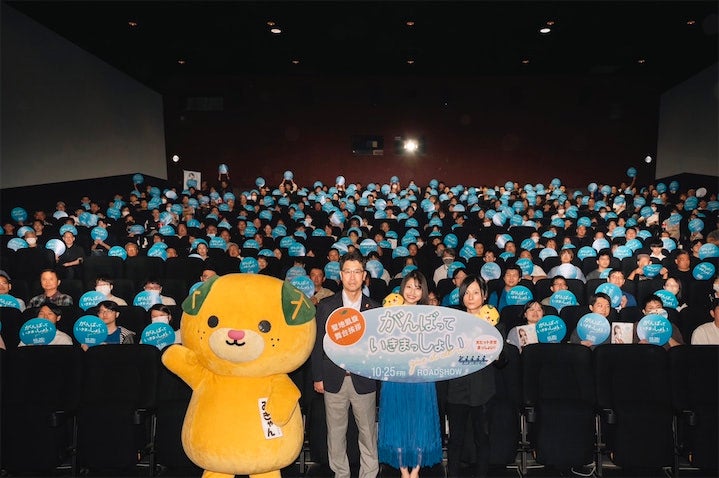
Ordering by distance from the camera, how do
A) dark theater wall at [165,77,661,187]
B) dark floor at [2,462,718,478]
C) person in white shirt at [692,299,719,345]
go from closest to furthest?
dark floor at [2,462,718,478]
person in white shirt at [692,299,719,345]
dark theater wall at [165,77,661,187]

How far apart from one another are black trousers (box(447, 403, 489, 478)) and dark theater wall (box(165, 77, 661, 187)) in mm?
15205

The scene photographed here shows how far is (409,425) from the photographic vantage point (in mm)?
3545

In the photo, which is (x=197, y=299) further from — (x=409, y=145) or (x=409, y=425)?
(x=409, y=145)

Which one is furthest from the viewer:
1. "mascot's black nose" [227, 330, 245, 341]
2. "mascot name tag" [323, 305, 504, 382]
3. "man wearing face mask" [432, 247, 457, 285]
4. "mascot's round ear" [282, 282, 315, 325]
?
"man wearing face mask" [432, 247, 457, 285]

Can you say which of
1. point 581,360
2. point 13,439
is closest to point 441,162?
point 581,360

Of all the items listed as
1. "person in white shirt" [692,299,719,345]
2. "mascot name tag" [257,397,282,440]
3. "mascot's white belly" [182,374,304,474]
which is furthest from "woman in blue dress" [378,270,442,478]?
"person in white shirt" [692,299,719,345]

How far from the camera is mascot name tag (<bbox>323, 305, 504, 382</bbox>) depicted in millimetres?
3352

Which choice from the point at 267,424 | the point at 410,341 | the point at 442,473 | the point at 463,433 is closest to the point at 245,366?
the point at 267,424

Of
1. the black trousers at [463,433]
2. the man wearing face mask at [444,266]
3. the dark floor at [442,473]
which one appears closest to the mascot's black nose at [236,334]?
the black trousers at [463,433]

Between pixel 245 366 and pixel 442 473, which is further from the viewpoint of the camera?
pixel 442 473

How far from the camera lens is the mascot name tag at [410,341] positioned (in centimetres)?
335

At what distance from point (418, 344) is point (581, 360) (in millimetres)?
1585

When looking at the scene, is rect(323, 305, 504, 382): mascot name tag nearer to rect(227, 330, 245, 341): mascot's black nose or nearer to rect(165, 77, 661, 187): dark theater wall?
rect(227, 330, 245, 341): mascot's black nose

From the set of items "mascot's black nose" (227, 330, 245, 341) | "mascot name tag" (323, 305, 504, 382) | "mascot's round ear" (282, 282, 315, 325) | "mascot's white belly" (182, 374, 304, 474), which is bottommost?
"mascot's white belly" (182, 374, 304, 474)
